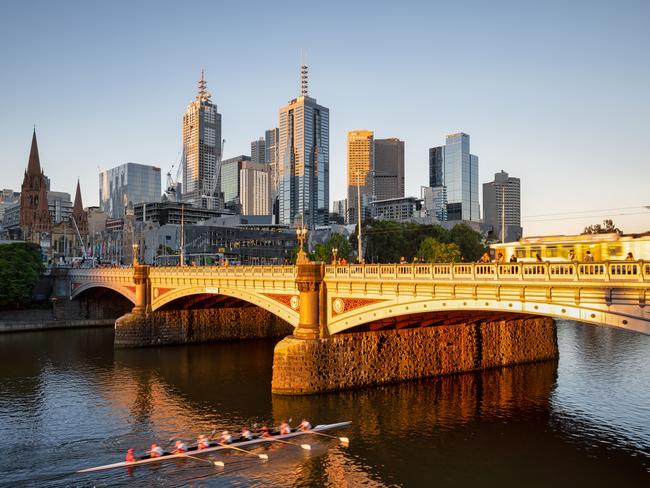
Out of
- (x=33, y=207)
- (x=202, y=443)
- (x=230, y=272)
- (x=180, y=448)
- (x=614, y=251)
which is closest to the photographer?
(x=180, y=448)

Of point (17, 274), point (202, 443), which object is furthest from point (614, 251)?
point (17, 274)

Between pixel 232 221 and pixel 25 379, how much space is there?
154m

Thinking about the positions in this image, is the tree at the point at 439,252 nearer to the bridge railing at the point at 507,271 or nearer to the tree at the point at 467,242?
the tree at the point at 467,242

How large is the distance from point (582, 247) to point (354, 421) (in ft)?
55.6

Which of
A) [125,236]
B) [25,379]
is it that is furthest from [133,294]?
[125,236]

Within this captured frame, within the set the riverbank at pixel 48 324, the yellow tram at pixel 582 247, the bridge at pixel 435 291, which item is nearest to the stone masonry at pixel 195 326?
the bridge at pixel 435 291

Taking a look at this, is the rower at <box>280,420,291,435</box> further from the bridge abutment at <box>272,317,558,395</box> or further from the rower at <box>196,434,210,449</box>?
the bridge abutment at <box>272,317,558,395</box>

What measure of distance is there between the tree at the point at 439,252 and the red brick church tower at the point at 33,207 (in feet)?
391

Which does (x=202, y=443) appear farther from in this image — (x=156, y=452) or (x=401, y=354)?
(x=401, y=354)

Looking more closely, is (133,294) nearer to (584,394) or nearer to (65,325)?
(65,325)

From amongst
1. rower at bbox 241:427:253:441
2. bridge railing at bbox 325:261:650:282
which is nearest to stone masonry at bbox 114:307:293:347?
bridge railing at bbox 325:261:650:282

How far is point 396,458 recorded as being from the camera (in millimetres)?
28188

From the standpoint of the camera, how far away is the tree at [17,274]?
81.9m

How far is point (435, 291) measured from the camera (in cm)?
3294
